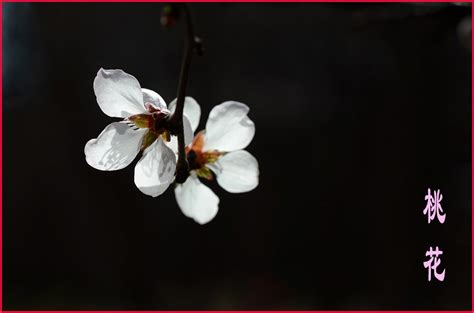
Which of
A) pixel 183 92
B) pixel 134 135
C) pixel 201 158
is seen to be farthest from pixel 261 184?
pixel 183 92

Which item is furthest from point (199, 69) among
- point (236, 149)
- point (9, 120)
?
point (236, 149)

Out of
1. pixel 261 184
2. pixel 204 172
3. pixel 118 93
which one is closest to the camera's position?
pixel 118 93

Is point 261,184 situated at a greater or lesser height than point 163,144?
greater

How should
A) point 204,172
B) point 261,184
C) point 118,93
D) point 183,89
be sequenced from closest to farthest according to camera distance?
1. point 183,89
2. point 118,93
3. point 204,172
4. point 261,184

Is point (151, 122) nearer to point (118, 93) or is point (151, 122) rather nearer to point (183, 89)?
point (118, 93)

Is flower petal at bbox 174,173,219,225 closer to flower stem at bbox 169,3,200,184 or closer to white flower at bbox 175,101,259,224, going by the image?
white flower at bbox 175,101,259,224

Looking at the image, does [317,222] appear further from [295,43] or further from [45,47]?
[45,47]

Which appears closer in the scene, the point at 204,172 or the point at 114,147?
the point at 114,147
